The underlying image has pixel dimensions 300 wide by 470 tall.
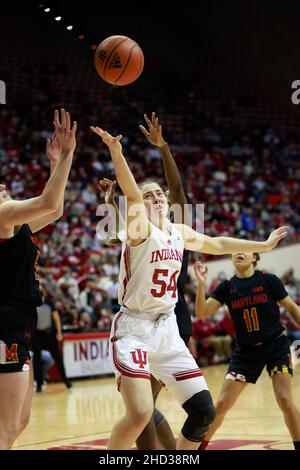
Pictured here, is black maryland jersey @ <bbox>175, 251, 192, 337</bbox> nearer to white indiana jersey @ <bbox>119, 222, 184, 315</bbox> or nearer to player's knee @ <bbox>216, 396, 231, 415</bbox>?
white indiana jersey @ <bbox>119, 222, 184, 315</bbox>

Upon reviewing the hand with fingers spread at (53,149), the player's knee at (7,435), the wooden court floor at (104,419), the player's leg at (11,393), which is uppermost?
the hand with fingers spread at (53,149)

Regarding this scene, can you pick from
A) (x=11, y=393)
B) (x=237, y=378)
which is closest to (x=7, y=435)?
(x=11, y=393)

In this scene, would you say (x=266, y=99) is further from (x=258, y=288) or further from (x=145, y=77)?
(x=258, y=288)

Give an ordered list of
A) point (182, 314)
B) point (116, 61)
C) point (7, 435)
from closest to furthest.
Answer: point (7, 435) < point (182, 314) < point (116, 61)

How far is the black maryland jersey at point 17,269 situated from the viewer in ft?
16.6

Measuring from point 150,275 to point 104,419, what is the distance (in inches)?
212

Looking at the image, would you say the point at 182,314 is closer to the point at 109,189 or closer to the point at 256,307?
the point at 109,189

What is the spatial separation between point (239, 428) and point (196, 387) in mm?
3944

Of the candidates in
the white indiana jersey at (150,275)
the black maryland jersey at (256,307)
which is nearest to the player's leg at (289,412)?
the black maryland jersey at (256,307)

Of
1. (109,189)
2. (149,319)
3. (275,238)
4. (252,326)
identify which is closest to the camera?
(149,319)

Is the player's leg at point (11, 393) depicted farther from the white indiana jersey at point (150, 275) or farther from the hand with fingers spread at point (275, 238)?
the hand with fingers spread at point (275, 238)

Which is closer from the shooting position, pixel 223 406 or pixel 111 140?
pixel 111 140

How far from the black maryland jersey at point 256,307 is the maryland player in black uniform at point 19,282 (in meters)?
2.87

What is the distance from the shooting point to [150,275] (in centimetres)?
561
